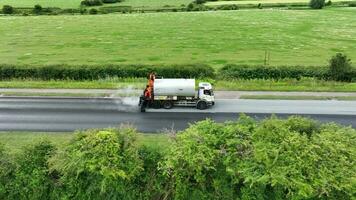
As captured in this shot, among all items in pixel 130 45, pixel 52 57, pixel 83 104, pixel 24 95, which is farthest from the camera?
pixel 130 45

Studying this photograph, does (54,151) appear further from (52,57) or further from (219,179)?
(52,57)

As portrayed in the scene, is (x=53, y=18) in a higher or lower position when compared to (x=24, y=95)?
higher

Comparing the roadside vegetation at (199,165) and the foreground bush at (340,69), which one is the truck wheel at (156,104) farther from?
the foreground bush at (340,69)

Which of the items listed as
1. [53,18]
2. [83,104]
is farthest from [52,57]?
[53,18]

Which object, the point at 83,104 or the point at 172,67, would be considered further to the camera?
the point at 172,67

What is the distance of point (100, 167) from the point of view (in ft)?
64.3

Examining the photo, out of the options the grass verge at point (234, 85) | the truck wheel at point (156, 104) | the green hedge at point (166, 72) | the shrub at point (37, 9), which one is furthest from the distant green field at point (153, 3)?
the truck wheel at point (156, 104)

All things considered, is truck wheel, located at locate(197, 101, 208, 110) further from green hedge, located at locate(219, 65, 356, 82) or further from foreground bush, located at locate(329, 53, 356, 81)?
foreground bush, located at locate(329, 53, 356, 81)

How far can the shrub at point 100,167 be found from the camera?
777 inches

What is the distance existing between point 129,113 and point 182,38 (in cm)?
3766

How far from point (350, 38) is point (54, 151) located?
6200cm

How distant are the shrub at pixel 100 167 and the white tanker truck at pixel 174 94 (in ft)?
49.8

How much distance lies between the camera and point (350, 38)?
72062 mm

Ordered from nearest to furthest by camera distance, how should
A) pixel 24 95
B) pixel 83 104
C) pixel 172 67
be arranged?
pixel 83 104
pixel 24 95
pixel 172 67
